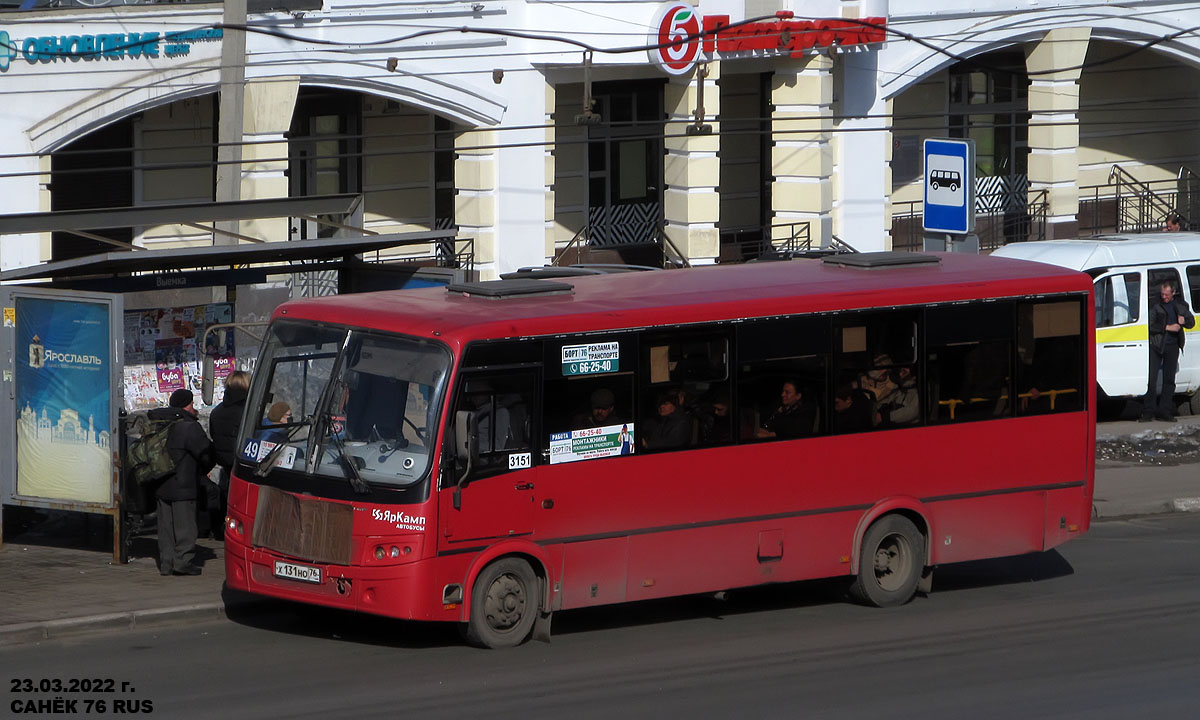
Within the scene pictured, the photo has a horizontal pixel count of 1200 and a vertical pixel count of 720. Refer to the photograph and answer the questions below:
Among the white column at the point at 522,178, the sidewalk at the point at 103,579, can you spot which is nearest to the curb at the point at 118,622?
the sidewalk at the point at 103,579

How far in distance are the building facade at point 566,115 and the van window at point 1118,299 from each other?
5.67 m

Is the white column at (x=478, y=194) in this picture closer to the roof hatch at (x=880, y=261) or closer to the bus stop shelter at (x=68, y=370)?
the bus stop shelter at (x=68, y=370)

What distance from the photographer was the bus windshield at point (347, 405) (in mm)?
11531

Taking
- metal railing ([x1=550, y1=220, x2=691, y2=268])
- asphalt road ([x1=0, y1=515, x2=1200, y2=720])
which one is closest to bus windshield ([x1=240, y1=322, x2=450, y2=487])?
asphalt road ([x1=0, y1=515, x2=1200, y2=720])

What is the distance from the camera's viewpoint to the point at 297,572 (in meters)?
11.8

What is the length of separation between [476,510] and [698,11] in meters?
16.8

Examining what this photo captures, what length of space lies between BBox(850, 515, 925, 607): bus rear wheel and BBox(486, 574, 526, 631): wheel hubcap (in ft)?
9.89

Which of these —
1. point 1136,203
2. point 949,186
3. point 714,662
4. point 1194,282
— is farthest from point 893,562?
point 1136,203

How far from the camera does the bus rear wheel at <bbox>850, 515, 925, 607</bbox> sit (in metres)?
13.5

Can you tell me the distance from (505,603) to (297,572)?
1.45 meters

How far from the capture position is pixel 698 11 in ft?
88.3

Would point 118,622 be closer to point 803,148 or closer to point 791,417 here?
point 791,417

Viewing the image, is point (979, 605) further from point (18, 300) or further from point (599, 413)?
point (18, 300)

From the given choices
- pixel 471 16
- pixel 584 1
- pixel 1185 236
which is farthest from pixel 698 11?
pixel 1185 236
